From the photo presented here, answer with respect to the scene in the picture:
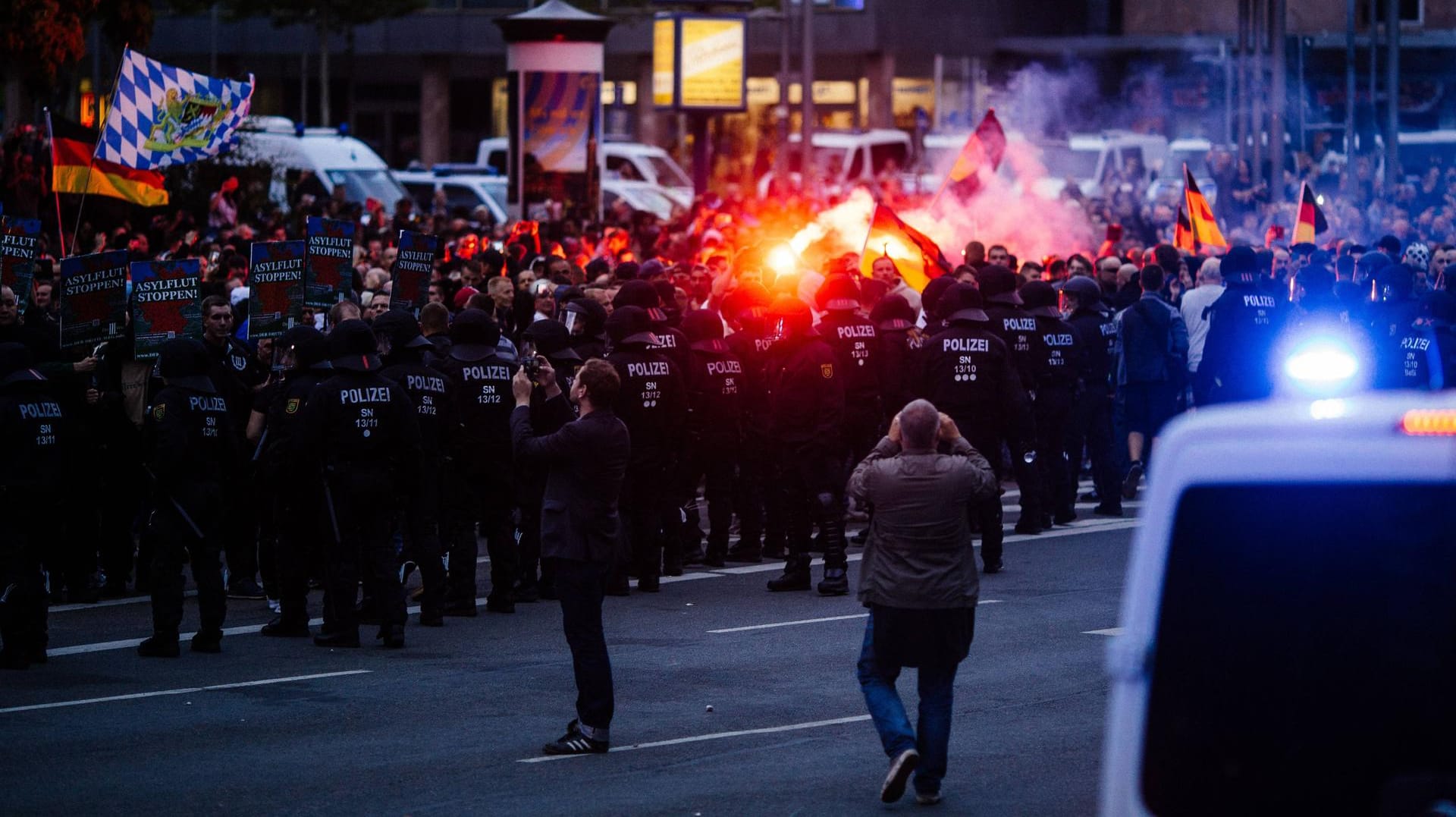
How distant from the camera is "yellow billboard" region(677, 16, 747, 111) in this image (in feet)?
110

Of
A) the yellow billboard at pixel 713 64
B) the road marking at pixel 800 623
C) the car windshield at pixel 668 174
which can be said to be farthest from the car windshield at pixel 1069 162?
the road marking at pixel 800 623

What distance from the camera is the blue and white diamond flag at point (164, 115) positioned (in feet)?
51.6

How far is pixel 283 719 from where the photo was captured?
9.73 m

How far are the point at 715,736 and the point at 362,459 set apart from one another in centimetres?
284

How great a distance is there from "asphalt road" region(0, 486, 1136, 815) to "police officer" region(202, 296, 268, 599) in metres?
0.37

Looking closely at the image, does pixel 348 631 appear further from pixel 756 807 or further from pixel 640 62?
pixel 640 62

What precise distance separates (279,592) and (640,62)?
48516 mm

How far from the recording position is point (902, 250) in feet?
65.8

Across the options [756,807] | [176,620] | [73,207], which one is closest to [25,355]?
[176,620]

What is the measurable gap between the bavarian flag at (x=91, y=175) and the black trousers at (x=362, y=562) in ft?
19.2

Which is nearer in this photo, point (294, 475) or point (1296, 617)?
point (1296, 617)

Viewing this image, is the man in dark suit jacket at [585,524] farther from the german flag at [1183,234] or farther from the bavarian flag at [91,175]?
the german flag at [1183,234]

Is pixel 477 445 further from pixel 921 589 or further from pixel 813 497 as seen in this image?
pixel 921 589

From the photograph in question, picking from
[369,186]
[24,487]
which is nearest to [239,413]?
[24,487]
